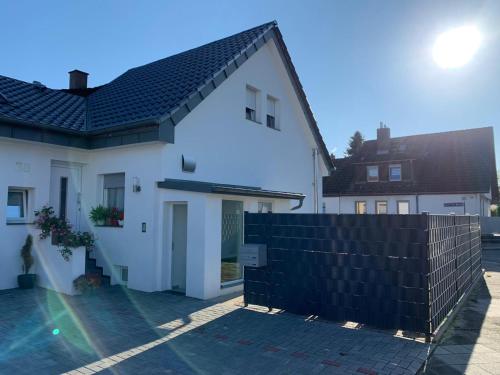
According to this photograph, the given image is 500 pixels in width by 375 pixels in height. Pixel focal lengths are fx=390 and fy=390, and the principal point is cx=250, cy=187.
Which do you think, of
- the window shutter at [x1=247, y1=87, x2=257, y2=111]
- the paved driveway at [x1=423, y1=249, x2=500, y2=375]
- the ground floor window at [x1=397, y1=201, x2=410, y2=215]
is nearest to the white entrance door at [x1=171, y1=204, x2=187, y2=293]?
the window shutter at [x1=247, y1=87, x2=257, y2=111]

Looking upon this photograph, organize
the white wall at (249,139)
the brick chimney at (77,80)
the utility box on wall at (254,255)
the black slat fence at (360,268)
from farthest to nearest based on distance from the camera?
the brick chimney at (77,80)
the white wall at (249,139)
the utility box on wall at (254,255)
the black slat fence at (360,268)

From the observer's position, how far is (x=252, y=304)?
8086 mm

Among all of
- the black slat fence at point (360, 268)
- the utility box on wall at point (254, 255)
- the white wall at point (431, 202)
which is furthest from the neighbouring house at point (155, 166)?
the white wall at point (431, 202)

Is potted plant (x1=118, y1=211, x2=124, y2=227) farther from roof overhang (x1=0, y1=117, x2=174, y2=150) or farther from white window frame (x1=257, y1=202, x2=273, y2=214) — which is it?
white window frame (x1=257, y1=202, x2=273, y2=214)

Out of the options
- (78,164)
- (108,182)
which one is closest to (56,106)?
(78,164)

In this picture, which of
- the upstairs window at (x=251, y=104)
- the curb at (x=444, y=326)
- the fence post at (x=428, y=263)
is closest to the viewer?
the curb at (x=444, y=326)

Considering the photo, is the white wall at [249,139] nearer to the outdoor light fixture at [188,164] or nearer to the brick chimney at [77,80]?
the outdoor light fixture at [188,164]

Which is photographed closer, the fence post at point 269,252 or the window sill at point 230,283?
the fence post at point 269,252

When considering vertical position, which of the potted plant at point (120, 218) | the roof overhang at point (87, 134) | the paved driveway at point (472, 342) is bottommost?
the paved driveway at point (472, 342)

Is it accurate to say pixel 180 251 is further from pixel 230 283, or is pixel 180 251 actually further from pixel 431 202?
pixel 431 202

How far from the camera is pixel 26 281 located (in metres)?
9.11

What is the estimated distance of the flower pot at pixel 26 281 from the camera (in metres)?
9.09

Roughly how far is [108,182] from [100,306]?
3.95 metres

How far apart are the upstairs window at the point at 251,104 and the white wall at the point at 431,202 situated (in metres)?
17.3
